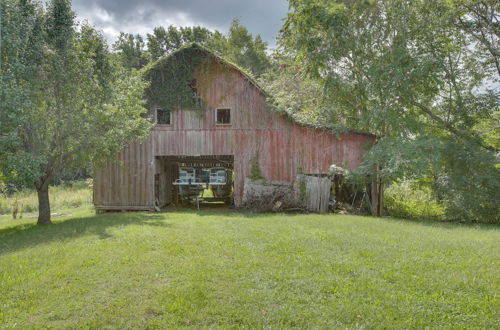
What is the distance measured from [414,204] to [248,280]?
11.6m

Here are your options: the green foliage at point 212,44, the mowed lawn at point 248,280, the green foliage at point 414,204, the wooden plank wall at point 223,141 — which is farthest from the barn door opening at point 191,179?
the green foliage at point 212,44

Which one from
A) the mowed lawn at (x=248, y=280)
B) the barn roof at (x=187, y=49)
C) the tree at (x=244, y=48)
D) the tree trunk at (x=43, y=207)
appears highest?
the tree at (x=244, y=48)

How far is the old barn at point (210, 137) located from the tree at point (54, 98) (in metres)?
1.96

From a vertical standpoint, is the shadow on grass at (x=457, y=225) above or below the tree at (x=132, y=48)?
below

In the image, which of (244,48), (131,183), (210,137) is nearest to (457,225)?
(210,137)

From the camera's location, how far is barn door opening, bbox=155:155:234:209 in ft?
51.3

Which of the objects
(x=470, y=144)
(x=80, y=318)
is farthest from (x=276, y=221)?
(x=470, y=144)

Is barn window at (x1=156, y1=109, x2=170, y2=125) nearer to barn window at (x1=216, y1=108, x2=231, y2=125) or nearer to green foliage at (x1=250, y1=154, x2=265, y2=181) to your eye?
barn window at (x1=216, y1=108, x2=231, y2=125)

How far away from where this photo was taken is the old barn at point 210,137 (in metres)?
14.2

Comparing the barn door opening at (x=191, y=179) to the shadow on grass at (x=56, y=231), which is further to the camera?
the barn door opening at (x=191, y=179)

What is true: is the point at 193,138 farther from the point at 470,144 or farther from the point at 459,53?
the point at 459,53

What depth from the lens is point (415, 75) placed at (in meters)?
12.0

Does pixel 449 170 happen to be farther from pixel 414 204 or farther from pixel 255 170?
pixel 255 170

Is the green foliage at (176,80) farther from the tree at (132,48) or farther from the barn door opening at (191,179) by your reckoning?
the tree at (132,48)
